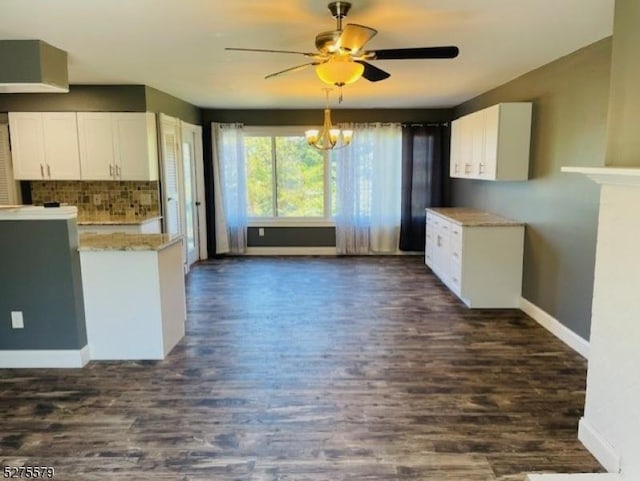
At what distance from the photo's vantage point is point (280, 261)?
24.1 ft

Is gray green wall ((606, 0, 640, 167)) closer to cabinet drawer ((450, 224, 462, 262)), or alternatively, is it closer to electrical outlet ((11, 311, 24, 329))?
cabinet drawer ((450, 224, 462, 262))

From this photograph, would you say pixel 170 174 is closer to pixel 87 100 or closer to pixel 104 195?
pixel 104 195

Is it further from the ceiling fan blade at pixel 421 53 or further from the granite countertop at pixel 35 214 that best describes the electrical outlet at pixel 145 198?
the ceiling fan blade at pixel 421 53

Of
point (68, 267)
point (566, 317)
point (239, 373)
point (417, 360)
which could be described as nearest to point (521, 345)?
point (566, 317)

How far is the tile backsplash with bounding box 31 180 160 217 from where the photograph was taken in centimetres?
555

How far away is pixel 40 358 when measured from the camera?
3482 millimetres

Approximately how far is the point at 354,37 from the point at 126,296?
2506 millimetres

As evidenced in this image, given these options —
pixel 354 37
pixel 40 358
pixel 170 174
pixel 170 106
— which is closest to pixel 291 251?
pixel 170 174

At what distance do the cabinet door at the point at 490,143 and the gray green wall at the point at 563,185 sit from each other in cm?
33

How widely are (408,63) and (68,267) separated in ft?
10.6

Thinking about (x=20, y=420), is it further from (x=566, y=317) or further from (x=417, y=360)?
(x=566, y=317)

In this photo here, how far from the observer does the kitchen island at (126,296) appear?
3.48 m

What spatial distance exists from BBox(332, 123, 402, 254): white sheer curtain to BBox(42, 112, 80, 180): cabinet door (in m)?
3.86

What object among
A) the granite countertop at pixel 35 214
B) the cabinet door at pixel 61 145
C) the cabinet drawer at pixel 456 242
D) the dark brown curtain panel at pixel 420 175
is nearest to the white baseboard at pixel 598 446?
the cabinet drawer at pixel 456 242
